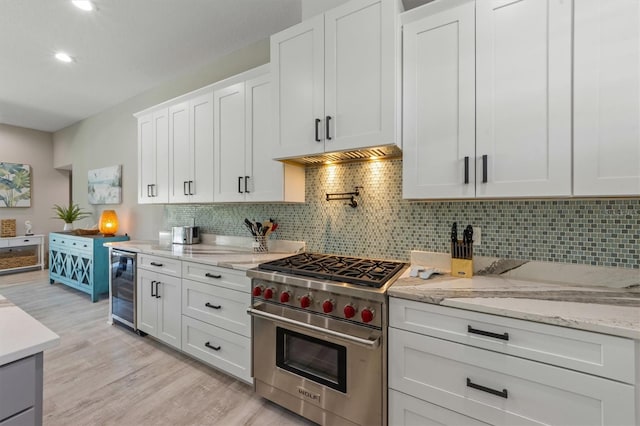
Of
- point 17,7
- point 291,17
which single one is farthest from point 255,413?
point 17,7

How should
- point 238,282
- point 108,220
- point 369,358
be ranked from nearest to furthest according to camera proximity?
point 369,358 < point 238,282 < point 108,220

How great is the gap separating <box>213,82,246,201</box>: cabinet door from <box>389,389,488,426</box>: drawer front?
1825mm

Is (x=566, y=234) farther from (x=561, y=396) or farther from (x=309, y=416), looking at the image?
(x=309, y=416)

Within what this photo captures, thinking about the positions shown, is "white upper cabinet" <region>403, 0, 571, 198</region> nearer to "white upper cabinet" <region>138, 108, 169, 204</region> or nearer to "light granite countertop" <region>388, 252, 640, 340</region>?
"light granite countertop" <region>388, 252, 640, 340</region>

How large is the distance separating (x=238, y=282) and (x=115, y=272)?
2.00 meters

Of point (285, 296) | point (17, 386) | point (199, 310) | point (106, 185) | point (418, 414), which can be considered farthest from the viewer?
point (106, 185)

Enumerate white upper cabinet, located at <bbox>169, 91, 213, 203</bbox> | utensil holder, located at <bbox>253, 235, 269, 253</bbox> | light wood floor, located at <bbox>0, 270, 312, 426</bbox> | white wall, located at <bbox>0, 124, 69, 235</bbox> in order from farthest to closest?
white wall, located at <bbox>0, 124, 69, 235</bbox>
white upper cabinet, located at <bbox>169, 91, 213, 203</bbox>
utensil holder, located at <bbox>253, 235, 269, 253</bbox>
light wood floor, located at <bbox>0, 270, 312, 426</bbox>

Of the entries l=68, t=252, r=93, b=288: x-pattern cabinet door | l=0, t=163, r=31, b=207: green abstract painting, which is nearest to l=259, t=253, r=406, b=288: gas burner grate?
l=68, t=252, r=93, b=288: x-pattern cabinet door

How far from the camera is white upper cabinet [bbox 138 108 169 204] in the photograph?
3.07 metres

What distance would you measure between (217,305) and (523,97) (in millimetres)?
2298

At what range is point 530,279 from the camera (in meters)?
1.64

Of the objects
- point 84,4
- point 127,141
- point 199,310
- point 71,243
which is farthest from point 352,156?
point 71,243

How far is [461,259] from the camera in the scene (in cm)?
170

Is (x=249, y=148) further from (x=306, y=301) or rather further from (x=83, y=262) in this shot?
(x=83, y=262)
